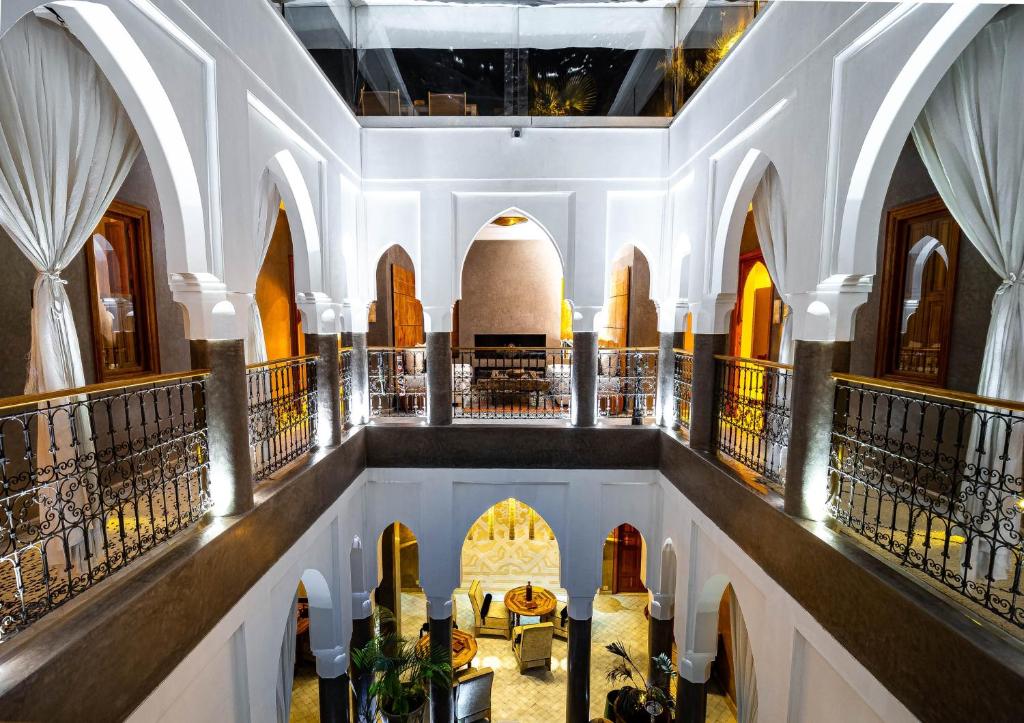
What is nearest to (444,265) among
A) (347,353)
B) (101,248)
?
(347,353)

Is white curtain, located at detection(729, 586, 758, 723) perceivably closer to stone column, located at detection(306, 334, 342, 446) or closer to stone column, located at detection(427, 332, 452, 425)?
stone column, located at detection(427, 332, 452, 425)

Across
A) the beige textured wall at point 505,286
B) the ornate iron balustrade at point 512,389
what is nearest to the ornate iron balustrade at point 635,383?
the ornate iron balustrade at point 512,389

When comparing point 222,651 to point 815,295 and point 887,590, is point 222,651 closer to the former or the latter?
point 887,590

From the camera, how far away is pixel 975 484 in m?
2.80

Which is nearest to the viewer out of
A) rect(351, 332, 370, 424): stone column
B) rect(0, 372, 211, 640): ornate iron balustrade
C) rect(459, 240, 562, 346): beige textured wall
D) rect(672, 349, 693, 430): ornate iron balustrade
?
rect(0, 372, 211, 640): ornate iron balustrade

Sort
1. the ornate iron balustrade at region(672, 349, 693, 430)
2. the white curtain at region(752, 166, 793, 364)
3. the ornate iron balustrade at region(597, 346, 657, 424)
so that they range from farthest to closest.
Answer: the ornate iron balustrade at region(597, 346, 657, 424), the ornate iron balustrade at region(672, 349, 693, 430), the white curtain at region(752, 166, 793, 364)

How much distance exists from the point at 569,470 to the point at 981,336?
446 cm

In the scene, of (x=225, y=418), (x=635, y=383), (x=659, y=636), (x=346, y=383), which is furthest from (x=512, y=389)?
(x=225, y=418)

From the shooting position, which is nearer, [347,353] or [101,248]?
[101,248]

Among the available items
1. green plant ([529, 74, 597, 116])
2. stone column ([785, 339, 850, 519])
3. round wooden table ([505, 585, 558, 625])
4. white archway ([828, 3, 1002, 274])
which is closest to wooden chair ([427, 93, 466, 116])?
green plant ([529, 74, 597, 116])

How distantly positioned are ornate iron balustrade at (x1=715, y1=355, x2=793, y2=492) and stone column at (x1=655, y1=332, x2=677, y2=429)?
3.28 ft

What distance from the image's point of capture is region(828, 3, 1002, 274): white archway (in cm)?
302

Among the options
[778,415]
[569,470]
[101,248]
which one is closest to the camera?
[778,415]

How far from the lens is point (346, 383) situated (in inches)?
265
